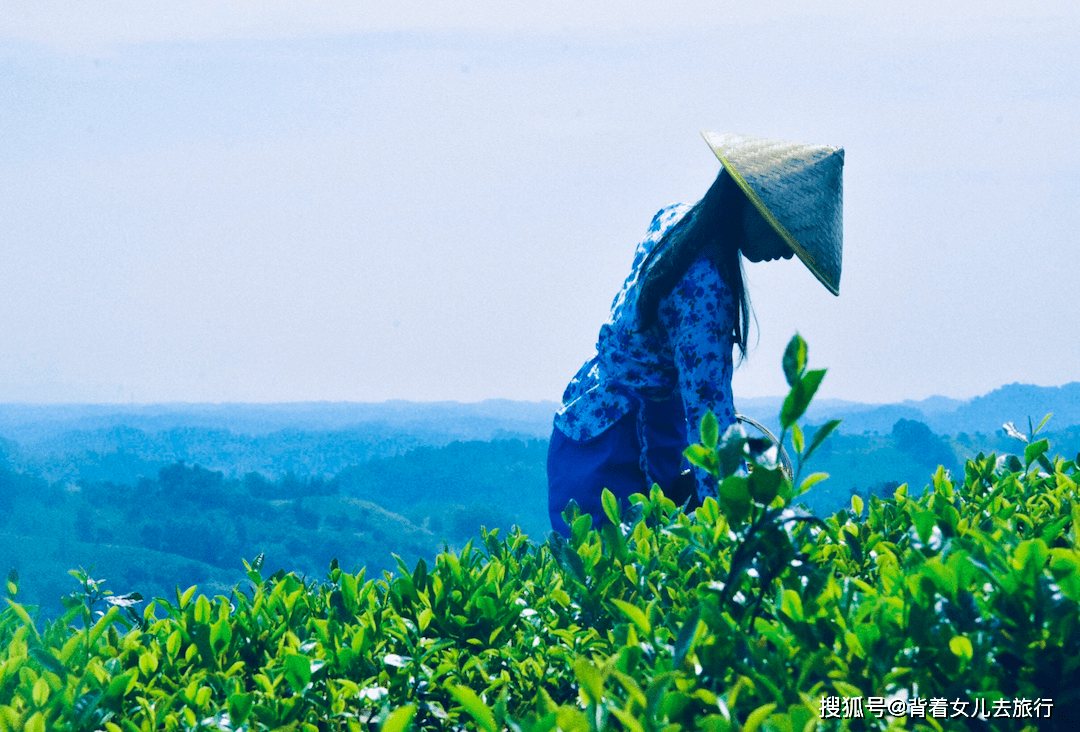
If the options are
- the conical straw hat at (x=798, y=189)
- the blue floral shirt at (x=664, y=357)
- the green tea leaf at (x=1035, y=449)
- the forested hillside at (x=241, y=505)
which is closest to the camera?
the green tea leaf at (x=1035, y=449)

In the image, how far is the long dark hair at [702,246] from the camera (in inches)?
120

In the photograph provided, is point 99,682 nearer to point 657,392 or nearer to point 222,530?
point 657,392

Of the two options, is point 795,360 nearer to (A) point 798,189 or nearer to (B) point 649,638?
(B) point 649,638

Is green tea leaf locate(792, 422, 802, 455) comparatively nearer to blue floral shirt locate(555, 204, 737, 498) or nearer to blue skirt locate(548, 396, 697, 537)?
blue floral shirt locate(555, 204, 737, 498)

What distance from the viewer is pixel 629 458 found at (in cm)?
345

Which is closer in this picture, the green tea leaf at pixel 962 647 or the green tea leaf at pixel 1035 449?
the green tea leaf at pixel 962 647

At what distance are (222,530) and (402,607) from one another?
35486 mm

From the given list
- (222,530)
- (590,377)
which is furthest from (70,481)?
(590,377)

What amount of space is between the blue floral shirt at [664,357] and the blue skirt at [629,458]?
0.06 metres

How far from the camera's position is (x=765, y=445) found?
4.93 feet

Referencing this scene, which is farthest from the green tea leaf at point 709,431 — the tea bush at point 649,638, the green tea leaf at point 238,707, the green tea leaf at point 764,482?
the green tea leaf at point 238,707

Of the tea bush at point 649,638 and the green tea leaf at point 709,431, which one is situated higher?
the green tea leaf at point 709,431

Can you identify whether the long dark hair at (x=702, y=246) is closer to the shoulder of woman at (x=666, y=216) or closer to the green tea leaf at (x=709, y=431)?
the shoulder of woman at (x=666, y=216)

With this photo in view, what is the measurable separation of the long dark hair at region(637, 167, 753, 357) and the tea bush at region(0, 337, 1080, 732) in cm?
98
